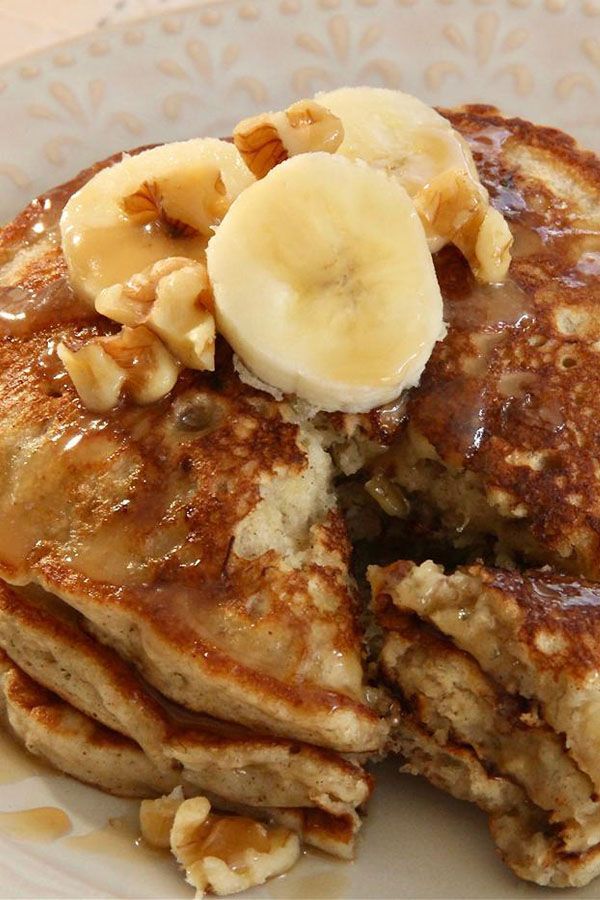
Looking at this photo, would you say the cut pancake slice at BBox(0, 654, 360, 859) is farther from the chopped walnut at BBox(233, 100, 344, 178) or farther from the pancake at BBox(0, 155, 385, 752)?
the chopped walnut at BBox(233, 100, 344, 178)

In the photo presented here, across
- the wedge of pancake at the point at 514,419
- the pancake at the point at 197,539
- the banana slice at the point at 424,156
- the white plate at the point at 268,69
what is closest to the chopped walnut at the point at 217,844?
the pancake at the point at 197,539

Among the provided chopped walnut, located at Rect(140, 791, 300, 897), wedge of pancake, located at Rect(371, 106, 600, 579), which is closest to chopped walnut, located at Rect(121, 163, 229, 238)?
wedge of pancake, located at Rect(371, 106, 600, 579)

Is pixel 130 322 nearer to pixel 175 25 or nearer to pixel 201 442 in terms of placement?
pixel 201 442

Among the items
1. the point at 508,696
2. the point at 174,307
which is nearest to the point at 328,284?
the point at 174,307

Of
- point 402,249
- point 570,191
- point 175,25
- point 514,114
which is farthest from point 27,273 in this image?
point 514,114

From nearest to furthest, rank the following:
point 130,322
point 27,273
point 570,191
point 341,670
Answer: point 341,670
point 130,322
point 27,273
point 570,191

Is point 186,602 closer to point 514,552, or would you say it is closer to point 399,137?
point 514,552

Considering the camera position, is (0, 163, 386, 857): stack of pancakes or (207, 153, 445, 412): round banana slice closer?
(0, 163, 386, 857): stack of pancakes
